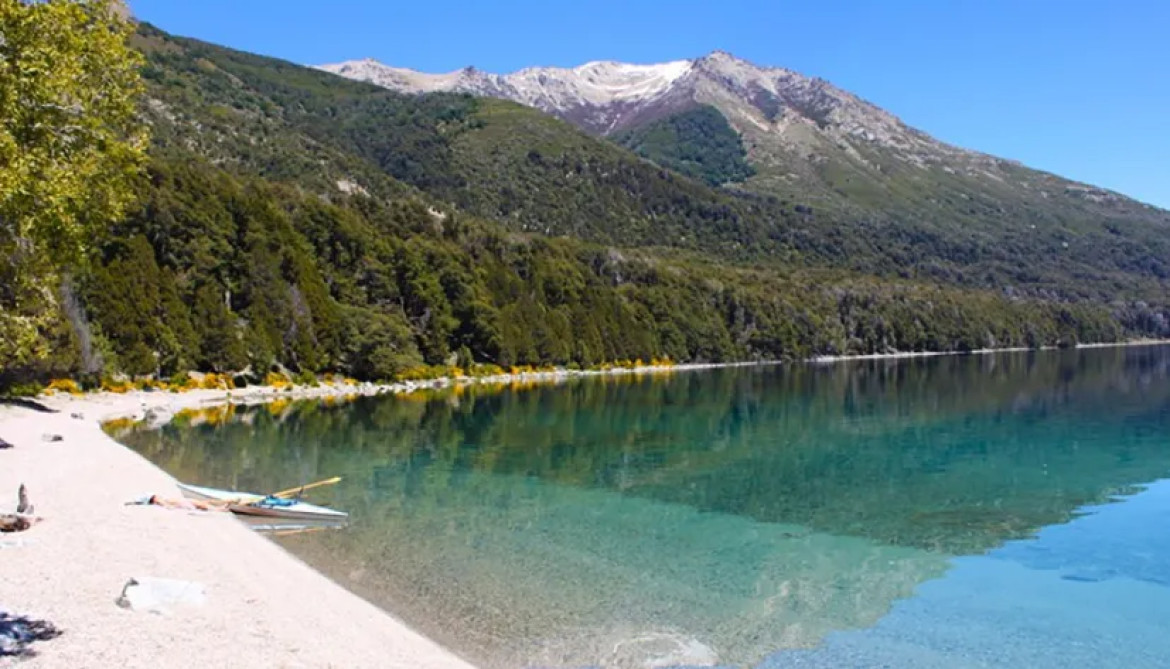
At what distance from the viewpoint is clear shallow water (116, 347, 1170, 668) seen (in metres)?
13.9

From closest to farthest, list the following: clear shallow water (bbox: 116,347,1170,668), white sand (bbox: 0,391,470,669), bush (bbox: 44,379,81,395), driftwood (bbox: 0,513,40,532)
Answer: white sand (bbox: 0,391,470,669)
clear shallow water (bbox: 116,347,1170,668)
driftwood (bbox: 0,513,40,532)
bush (bbox: 44,379,81,395)

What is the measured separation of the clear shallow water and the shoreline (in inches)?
52.9

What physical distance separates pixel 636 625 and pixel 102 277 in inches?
2279

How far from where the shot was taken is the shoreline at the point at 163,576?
1016 centimetres

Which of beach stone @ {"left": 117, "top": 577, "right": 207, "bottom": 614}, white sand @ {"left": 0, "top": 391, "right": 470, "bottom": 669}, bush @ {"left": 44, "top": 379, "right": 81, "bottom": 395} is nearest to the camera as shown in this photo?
white sand @ {"left": 0, "top": 391, "right": 470, "bottom": 669}

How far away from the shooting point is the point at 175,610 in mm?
11602

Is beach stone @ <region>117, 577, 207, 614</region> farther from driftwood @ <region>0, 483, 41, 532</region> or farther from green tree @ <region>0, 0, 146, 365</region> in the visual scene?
green tree @ <region>0, 0, 146, 365</region>

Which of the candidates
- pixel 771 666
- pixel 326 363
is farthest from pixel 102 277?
pixel 771 666

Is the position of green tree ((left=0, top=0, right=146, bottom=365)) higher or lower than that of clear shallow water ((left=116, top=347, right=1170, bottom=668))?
higher

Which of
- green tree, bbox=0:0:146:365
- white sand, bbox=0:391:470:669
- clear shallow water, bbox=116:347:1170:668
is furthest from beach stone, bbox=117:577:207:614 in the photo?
green tree, bbox=0:0:146:365

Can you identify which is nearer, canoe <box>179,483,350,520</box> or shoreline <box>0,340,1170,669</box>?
shoreline <box>0,340,1170,669</box>

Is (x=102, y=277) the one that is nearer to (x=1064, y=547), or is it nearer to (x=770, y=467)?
(x=770, y=467)

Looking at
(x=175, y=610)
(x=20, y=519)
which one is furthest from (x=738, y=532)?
(x=20, y=519)

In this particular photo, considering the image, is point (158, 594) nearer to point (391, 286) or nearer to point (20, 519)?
point (20, 519)
